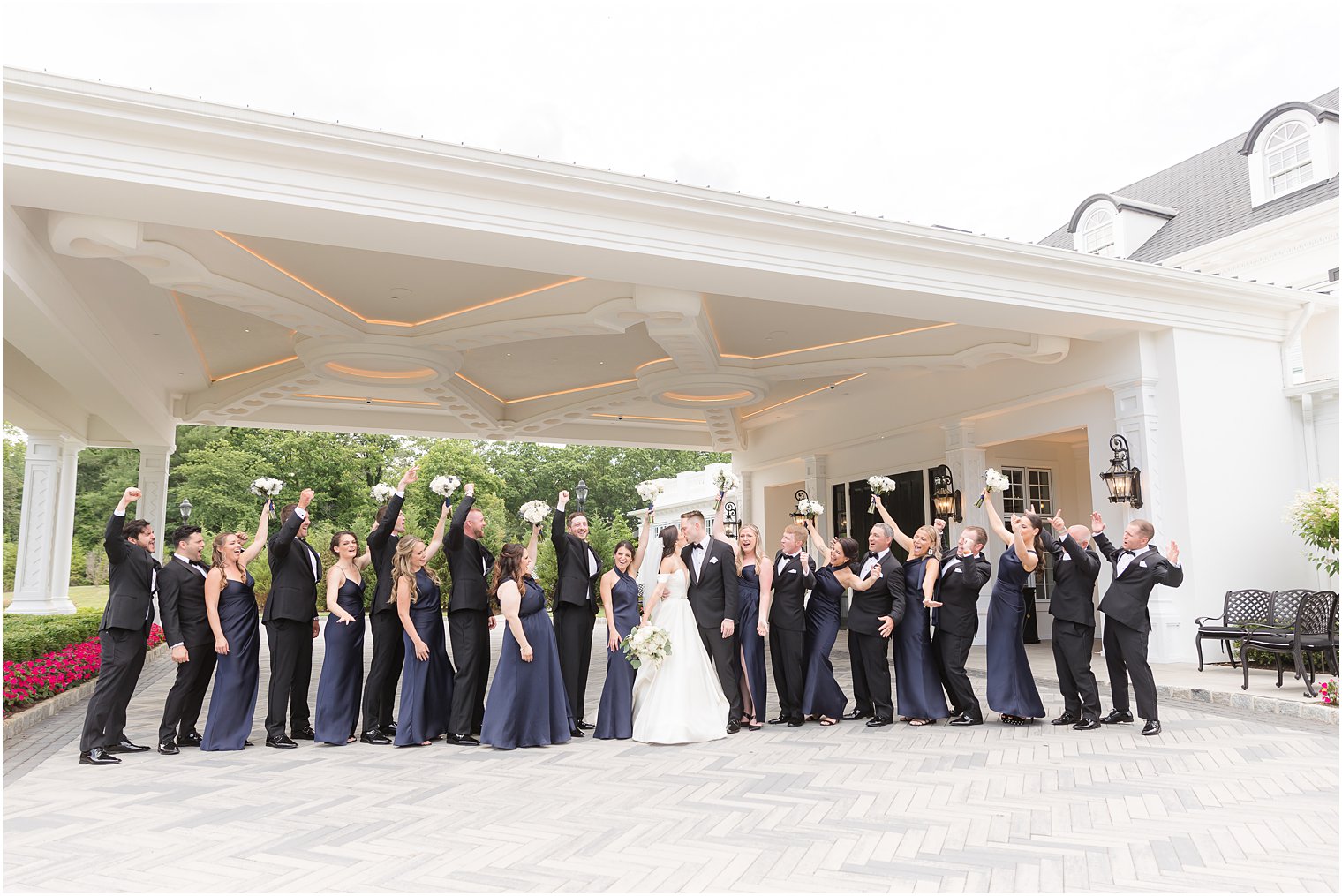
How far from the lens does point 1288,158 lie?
1500 cm

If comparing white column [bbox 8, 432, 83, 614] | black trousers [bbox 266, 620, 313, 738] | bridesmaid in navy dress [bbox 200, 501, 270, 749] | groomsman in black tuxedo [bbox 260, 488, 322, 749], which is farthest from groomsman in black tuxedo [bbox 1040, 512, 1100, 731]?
white column [bbox 8, 432, 83, 614]

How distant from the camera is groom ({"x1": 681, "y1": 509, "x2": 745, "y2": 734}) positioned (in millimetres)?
7223

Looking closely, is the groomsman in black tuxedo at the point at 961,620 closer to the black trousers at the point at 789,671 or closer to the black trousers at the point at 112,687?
the black trousers at the point at 789,671

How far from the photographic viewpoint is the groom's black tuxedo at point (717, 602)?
722cm

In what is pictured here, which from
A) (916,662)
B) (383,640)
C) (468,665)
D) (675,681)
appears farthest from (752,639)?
(383,640)

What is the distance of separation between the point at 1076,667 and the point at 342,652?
18.9 feet

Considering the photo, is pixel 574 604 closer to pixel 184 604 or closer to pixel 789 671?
pixel 789 671

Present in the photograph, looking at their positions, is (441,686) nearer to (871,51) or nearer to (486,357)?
(486,357)

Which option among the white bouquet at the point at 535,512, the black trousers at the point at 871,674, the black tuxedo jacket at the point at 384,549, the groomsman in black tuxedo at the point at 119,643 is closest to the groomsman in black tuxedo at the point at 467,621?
the white bouquet at the point at 535,512

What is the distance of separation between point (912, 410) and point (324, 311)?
9091 millimetres

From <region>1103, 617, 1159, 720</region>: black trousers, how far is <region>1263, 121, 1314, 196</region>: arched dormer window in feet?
38.4

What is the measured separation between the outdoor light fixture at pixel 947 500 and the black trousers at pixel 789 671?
271 inches

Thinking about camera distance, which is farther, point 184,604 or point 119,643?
point 184,604

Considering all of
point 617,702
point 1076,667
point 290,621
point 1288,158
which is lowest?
point 617,702
